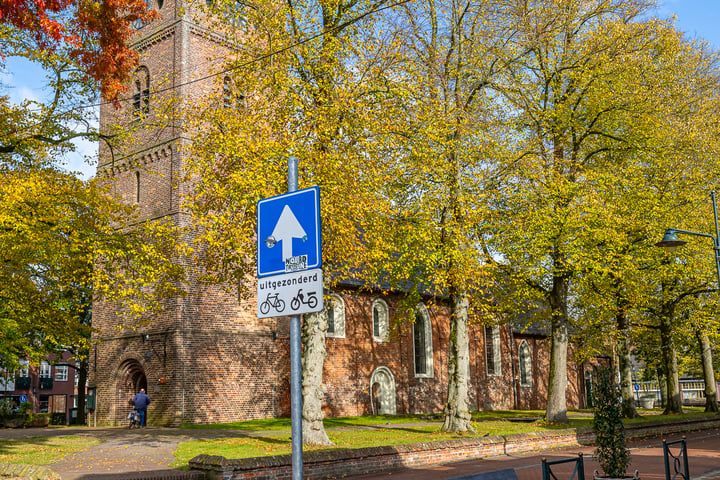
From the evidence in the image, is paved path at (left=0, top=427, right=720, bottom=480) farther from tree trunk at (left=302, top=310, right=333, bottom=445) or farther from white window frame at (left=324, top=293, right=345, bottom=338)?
white window frame at (left=324, top=293, right=345, bottom=338)

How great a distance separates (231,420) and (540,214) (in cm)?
1490

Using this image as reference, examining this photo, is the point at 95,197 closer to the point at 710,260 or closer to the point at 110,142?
the point at 110,142

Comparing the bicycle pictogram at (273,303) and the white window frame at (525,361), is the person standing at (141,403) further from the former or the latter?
the white window frame at (525,361)

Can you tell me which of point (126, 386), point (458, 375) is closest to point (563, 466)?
point (458, 375)

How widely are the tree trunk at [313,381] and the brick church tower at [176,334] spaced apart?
33.1 feet

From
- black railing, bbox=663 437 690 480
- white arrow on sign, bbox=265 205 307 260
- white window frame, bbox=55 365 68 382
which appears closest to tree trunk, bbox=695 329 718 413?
black railing, bbox=663 437 690 480

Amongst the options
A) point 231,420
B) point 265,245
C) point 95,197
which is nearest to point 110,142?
point 95,197

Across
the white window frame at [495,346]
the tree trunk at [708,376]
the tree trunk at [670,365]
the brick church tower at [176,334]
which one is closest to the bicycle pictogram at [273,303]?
the brick church tower at [176,334]

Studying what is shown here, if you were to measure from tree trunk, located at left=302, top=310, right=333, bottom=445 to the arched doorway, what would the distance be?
14157 millimetres

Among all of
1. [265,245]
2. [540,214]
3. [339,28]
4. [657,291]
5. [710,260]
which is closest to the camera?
[265,245]

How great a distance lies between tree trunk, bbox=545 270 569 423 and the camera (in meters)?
24.1

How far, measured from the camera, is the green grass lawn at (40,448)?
49.4ft

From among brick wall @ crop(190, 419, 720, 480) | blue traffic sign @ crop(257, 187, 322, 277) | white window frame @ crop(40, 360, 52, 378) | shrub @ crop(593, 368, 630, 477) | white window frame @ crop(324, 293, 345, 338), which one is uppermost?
white window frame @ crop(324, 293, 345, 338)

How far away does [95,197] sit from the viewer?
18.6 metres
